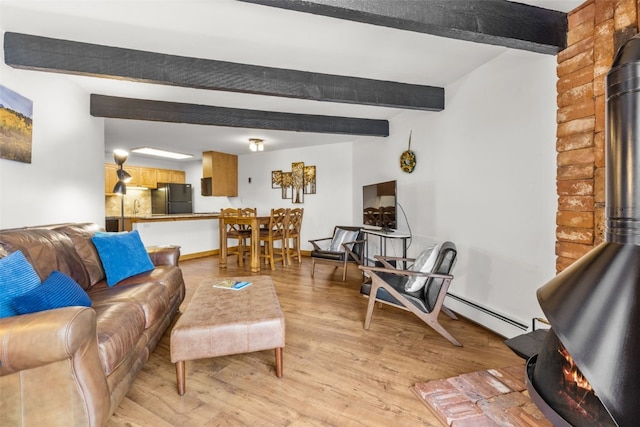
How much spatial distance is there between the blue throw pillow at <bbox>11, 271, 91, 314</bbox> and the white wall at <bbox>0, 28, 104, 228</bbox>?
45.5 inches

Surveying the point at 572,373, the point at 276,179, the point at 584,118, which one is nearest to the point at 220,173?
the point at 276,179

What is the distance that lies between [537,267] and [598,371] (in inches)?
52.3

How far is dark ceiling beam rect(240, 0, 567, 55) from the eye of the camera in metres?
1.46

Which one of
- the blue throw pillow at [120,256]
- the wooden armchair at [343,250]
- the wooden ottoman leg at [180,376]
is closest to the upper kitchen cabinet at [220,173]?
the wooden armchair at [343,250]

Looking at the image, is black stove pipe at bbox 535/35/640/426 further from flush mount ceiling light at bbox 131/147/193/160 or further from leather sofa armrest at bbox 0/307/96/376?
flush mount ceiling light at bbox 131/147/193/160

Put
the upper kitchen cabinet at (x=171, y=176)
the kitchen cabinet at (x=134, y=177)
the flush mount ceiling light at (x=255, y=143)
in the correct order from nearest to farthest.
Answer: the flush mount ceiling light at (x=255, y=143), the kitchen cabinet at (x=134, y=177), the upper kitchen cabinet at (x=171, y=176)

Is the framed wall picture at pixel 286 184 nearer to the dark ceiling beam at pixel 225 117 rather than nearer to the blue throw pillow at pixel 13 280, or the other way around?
A: the dark ceiling beam at pixel 225 117

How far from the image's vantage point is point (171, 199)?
7043 millimetres

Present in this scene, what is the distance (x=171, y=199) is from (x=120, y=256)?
511 cm

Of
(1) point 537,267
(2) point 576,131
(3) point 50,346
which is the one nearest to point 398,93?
(2) point 576,131

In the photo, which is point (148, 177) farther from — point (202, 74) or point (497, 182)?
point (497, 182)

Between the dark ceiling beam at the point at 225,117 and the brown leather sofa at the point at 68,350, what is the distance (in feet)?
5.87

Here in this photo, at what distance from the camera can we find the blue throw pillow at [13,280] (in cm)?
126

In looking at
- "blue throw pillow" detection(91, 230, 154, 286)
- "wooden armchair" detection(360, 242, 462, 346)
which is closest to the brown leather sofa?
"blue throw pillow" detection(91, 230, 154, 286)
